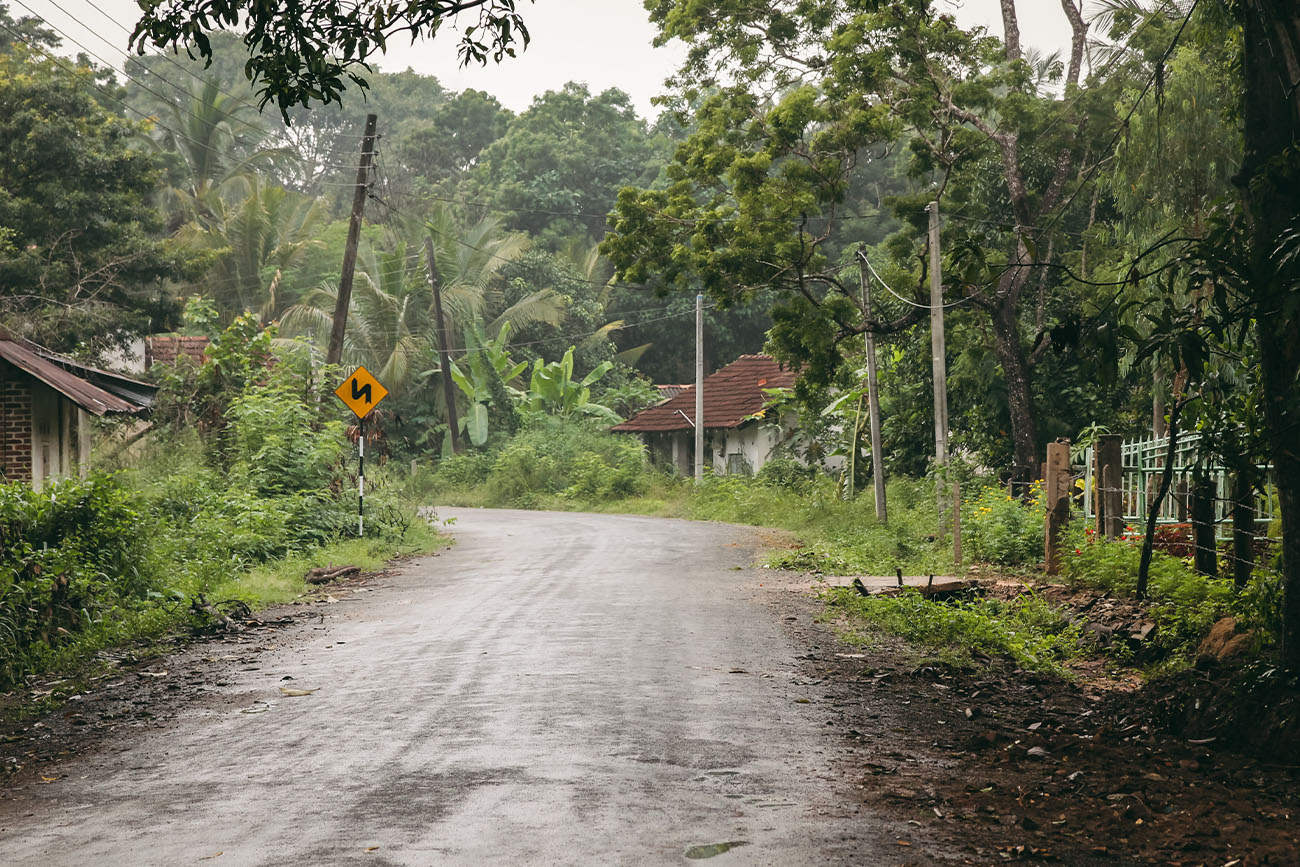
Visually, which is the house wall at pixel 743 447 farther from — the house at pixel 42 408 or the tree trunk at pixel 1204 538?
the tree trunk at pixel 1204 538

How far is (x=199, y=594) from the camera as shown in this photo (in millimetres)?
12773

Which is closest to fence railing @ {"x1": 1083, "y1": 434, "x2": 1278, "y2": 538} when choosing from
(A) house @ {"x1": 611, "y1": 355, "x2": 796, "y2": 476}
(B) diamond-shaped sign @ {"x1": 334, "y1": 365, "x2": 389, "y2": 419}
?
(B) diamond-shaped sign @ {"x1": 334, "y1": 365, "x2": 389, "y2": 419}

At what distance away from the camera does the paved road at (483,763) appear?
4.98 metres

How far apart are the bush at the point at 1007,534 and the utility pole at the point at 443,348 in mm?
25412

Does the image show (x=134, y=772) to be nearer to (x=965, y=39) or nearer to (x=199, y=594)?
(x=199, y=594)

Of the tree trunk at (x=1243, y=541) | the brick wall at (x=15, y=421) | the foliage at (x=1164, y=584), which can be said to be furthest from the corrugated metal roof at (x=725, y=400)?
the tree trunk at (x=1243, y=541)

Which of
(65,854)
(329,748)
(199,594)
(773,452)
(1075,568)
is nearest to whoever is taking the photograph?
(65,854)

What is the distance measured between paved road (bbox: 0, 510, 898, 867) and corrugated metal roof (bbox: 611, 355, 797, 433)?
102 feet

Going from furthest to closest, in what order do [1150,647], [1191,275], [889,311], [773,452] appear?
[773,452] < [889,311] < [1150,647] < [1191,275]

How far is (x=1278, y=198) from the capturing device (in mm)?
6383

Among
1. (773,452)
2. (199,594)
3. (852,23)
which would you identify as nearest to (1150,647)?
(199,594)

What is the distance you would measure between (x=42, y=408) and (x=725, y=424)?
83.7 ft

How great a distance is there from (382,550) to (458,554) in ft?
4.30

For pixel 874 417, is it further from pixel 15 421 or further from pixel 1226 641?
pixel 1226 641
